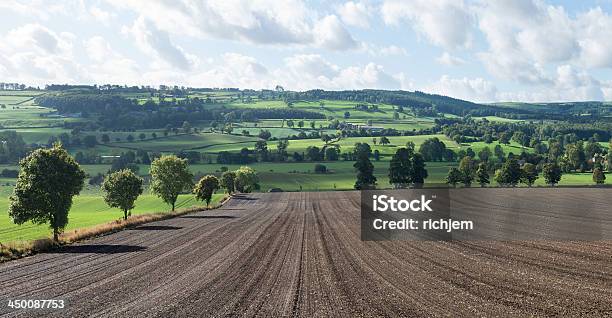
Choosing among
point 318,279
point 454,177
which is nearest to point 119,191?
point 318,279

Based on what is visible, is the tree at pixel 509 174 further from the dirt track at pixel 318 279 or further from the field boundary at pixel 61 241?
the dirt track at pixel 318 279

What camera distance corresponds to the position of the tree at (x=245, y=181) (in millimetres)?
140125

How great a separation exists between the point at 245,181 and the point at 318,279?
380 feet

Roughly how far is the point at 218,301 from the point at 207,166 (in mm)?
146040

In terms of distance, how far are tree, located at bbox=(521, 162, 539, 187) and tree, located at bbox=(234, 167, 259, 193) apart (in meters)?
75.8

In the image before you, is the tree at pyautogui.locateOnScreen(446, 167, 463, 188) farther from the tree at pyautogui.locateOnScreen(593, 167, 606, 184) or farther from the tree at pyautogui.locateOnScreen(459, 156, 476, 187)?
the tree at pyautogui.locateOnScreen(593, 167, 606, 184)

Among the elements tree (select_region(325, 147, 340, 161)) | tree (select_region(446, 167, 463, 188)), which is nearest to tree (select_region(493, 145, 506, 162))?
tree (select_region(446, 167, 463, 188))

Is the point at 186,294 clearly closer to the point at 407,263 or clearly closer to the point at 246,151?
the point at 407,263

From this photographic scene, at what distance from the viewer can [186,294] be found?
23297 millimetres

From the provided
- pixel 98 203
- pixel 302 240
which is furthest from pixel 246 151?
pixel 302 240

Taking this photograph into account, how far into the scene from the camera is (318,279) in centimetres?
2614

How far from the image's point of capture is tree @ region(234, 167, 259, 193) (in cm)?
14012

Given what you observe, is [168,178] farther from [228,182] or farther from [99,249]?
[99,249]

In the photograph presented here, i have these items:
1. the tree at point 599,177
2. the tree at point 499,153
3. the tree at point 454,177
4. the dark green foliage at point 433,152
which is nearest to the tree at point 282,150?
the dark green foliage at point 433,152
